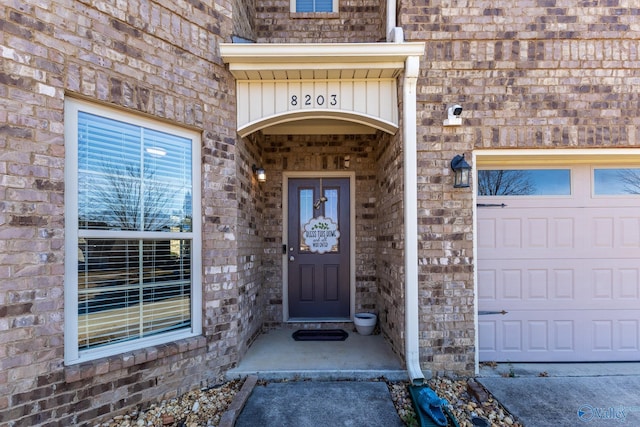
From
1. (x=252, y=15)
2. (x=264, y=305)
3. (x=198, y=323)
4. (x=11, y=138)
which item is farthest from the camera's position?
(x=264, y=305)

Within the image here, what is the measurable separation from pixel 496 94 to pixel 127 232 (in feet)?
11.4

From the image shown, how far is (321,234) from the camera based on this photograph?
4.44m

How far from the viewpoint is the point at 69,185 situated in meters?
2.31

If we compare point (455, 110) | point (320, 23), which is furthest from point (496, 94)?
point (320, 23)

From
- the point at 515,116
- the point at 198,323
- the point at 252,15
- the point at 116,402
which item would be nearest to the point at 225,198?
the point at 198,323

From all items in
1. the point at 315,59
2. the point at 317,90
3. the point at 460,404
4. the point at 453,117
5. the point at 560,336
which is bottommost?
the point at 460,404

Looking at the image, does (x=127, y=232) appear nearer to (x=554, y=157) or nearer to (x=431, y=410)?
(x=431, y=410)

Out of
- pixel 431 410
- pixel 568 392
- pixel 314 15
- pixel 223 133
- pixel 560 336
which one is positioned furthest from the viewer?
pixel 314 15

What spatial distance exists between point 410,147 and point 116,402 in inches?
125

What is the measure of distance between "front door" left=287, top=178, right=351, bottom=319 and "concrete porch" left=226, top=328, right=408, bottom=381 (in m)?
0.57

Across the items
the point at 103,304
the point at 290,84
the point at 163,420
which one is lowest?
the point at 163,420

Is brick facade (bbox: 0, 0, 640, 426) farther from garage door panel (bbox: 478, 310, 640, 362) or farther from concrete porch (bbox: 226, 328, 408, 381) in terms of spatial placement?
garage door panel (bbox: 478, 310, 640, 362)

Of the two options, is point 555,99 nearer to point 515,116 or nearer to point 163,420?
point 515,116

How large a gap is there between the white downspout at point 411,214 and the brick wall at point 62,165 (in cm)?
166
